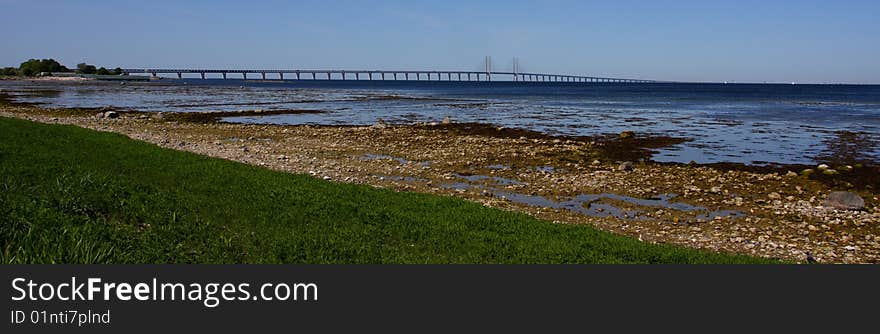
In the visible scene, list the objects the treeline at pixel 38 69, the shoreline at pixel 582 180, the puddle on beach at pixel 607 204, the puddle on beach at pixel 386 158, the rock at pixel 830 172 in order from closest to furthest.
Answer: the shoreline at pixel 582 180
the puddle on beach at pixel 607 204
the rock at pixel 830 172
the puddle on beach at pixel 386 158
the treeline at pixel 38 69

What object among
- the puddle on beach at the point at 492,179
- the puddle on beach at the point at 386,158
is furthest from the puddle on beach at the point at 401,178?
the puddle on beach at the point at 386,158

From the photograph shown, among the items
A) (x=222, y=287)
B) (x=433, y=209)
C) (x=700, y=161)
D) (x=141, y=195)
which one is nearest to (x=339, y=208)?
(x=433, y=209)

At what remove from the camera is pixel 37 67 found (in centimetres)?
17275

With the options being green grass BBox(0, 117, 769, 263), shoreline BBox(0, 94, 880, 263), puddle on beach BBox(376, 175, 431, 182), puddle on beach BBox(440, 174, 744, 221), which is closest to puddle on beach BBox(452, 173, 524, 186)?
shoreline BBox(0, 94, 880, 263)

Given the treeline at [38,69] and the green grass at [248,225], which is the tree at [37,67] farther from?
the green grass at [248,225]

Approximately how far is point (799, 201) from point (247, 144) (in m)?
19.6

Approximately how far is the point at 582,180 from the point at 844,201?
6056 millimetres

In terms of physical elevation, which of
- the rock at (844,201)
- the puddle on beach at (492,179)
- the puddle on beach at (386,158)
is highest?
the puddle on beach at (386,158)

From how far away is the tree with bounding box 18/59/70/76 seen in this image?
557 ft

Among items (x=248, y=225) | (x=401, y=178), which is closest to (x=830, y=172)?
(x=401, y=178)

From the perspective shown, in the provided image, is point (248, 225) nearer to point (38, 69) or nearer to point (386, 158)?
point (386, 158)

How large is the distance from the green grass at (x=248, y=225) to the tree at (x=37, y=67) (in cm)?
18732

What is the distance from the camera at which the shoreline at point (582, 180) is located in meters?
11.9

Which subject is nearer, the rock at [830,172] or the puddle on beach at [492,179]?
the puddle on beach at [492,179]
